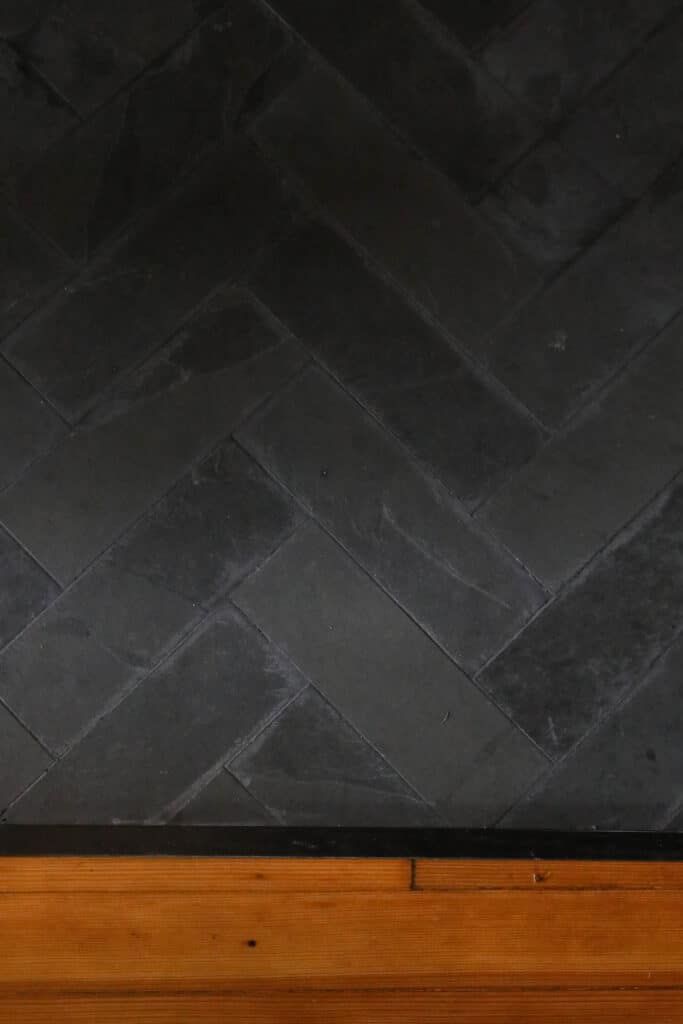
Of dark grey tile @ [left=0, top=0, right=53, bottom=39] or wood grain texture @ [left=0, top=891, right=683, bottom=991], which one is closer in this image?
wood grain texture @ [left=0, top=891, right=683, bottom=991]

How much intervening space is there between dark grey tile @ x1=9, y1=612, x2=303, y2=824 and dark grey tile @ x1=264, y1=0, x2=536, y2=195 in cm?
144

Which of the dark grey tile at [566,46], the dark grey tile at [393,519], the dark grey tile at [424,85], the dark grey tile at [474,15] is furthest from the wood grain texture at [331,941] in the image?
the dark grey tile at [474,15]

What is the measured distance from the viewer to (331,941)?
2.10m

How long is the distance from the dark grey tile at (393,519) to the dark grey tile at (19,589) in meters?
0.67

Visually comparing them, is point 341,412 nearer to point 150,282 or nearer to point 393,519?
point 393,519

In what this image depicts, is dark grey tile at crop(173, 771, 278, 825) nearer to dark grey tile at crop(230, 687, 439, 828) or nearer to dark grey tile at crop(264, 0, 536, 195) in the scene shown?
dark grey tile at crop(230, 687, 439, 828)

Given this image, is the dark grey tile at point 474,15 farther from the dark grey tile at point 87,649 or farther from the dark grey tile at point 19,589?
the dark grey tile at point 19,589

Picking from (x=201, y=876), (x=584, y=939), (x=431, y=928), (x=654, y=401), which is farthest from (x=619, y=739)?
(x=201, y=876)

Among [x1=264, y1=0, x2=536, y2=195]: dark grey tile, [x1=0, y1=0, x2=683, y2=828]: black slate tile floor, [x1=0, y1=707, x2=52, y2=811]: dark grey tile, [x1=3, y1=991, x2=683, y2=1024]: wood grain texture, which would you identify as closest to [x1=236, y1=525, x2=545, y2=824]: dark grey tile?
[x1=0, y1=0, x2=683, y2=828]: black slate tile floor

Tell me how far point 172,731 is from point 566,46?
2205 mm

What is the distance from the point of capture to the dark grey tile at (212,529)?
8.43ft

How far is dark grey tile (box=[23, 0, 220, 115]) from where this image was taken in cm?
271

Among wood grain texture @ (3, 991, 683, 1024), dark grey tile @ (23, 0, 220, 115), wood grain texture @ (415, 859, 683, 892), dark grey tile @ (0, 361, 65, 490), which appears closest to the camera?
wood grain texture @ (3, 991, 683, 1024)

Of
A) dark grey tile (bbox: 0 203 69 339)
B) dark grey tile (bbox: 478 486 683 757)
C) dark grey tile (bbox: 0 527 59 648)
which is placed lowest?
dark grey tile (bbox: 478 486 683 757)
